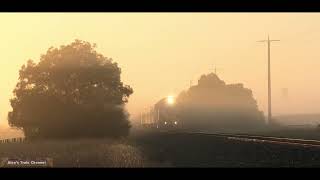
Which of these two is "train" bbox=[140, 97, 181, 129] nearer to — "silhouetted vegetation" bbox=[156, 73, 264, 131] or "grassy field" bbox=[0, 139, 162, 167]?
"silhouetted vegetation" bbox=[156, 73, 264, 131]

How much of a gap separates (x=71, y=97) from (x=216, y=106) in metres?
97.5

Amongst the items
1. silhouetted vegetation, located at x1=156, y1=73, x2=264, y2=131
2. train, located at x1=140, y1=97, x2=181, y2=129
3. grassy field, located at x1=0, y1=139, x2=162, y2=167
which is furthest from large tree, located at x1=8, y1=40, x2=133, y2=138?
silhouetted vegetation, located at x1=156, y1=73, x2=264, y2=131

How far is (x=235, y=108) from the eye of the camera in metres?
168

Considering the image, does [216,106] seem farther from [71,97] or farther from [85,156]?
[85,156]

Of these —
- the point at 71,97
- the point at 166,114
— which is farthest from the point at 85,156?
the point at 166,114

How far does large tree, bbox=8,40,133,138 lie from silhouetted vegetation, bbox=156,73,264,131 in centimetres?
6871

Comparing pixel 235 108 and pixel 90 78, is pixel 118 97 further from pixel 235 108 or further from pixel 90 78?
pixel 235 108

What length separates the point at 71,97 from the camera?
73188 millimetres

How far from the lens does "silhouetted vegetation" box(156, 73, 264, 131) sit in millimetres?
154875

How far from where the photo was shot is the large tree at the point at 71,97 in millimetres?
69188

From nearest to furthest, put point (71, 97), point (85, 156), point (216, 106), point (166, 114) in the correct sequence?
point (85, 156) < point (71, 97) < point (166, 114) < point (216, 106)

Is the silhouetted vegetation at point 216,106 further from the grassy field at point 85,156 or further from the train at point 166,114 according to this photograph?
the grassy field at point 85,156

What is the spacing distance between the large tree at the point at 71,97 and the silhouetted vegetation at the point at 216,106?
6871 centimetres
